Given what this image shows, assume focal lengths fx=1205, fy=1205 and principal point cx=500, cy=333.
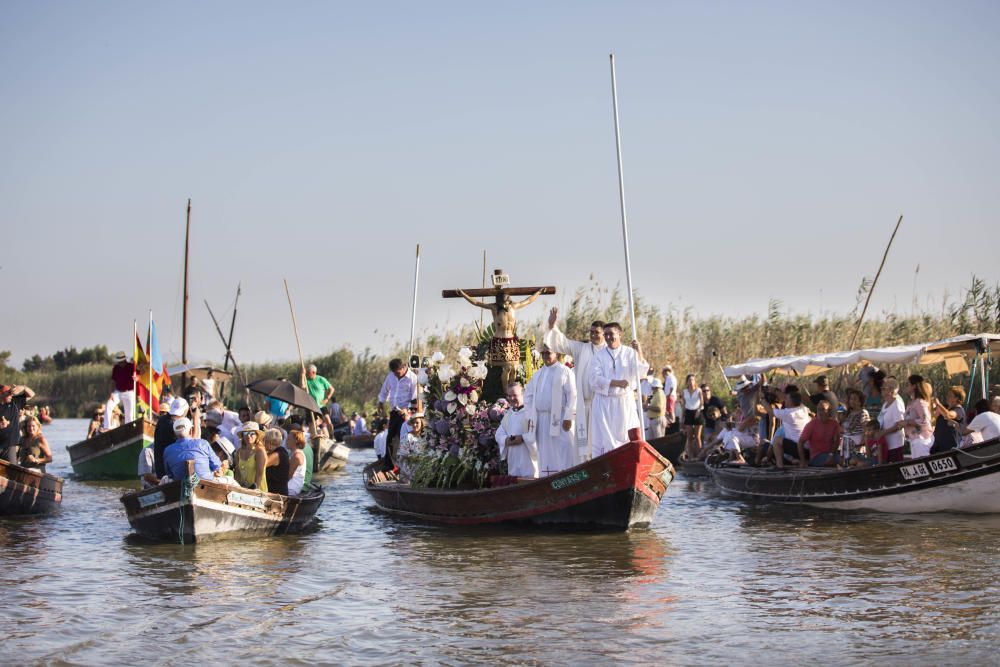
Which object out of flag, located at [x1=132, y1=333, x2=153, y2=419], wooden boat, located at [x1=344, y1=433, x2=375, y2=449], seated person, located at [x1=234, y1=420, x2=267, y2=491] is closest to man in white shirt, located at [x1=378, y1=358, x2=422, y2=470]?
flag, located at [x1=132, y1=333, x2=153, y2=419]

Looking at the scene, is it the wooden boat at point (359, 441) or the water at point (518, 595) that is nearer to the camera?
the water at point (518, 595)

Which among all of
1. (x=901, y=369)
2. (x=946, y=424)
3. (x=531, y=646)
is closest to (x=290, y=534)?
(x=531, y=646)

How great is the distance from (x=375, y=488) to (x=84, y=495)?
22.6ft

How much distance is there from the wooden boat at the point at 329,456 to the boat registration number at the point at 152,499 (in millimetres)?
12754

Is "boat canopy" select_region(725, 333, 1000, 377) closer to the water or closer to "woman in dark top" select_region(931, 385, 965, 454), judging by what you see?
"woman in dark top" select_region(931, 385, 965, 454)

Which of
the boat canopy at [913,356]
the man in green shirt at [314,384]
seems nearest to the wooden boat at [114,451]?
the man in green shirt at [314,384]

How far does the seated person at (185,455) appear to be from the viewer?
13.8 meters

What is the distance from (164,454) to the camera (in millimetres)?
14156

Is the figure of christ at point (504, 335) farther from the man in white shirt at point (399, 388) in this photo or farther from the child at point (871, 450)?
the child at point (871, 450)

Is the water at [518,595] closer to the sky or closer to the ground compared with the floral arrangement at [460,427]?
closer to the ground

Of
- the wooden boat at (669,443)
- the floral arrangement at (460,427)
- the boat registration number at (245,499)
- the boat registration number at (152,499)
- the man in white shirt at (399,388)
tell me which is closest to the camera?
the boat registration number at (152,499)

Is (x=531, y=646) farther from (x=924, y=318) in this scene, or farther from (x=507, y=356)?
(x=924, y=318)

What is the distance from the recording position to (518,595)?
35.9 feet

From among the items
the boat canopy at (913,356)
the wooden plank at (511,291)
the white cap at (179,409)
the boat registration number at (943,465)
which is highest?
the wooden plank at (511,291)
